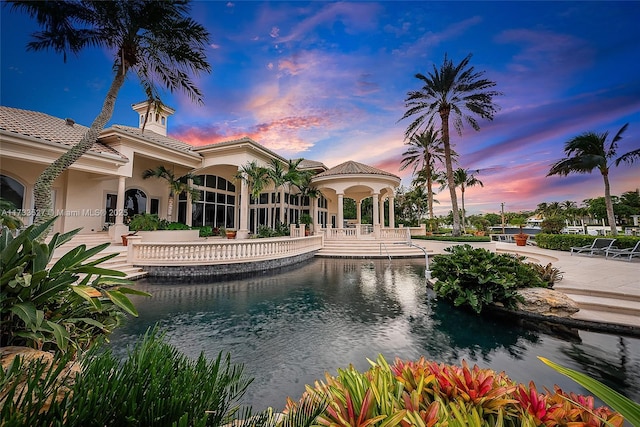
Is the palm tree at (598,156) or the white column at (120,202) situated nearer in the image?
the white column at (120,202)

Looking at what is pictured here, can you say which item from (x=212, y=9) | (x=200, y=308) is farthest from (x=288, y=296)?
(x=212, y=9)

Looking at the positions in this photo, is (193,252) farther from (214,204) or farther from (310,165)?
(310,165)

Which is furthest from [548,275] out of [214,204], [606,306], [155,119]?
[155,119]

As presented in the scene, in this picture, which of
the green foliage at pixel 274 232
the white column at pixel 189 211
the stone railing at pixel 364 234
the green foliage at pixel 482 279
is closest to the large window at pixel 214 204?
the white column at pixel 189 211

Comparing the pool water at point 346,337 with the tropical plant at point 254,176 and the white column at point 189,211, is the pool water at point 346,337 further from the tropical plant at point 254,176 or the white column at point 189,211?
the white column at point 189,211

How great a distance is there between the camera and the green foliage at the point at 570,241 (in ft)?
39.0

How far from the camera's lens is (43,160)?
990cm

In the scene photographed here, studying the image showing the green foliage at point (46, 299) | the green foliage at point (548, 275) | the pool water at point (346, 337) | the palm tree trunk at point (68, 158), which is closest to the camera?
the green foliage at point (46, 299)

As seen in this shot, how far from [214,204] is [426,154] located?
22.4m

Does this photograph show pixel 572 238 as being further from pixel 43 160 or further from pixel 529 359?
pixel 43 160

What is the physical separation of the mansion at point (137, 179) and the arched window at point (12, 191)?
31 mm

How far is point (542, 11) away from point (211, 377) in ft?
34.6

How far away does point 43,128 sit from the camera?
11.1 meters

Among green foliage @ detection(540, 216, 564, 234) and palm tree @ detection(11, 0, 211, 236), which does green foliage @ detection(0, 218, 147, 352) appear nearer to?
palm tree @ detection(11, 0, 211, 236)
